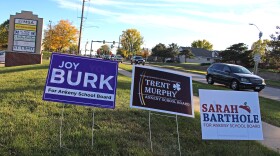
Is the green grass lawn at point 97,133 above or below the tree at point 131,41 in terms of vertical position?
below

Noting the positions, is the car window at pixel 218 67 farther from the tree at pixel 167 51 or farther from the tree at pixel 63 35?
the tree at pixel 167 51

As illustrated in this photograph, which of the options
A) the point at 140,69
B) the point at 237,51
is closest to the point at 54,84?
the point at 140,69

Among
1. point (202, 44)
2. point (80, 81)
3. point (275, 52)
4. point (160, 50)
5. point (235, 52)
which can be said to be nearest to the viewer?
point (80, 81)

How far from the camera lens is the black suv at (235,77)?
19750mm

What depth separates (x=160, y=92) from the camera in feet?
20.2

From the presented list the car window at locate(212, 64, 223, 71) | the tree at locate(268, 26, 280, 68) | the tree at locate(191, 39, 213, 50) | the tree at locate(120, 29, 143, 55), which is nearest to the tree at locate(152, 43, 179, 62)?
the tree at locate(120, 29, 143, 55)

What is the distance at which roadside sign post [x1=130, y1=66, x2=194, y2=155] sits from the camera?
5.97 m

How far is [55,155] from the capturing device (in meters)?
5.20

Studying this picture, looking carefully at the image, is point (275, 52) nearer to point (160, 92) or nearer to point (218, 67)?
point (218, 67)

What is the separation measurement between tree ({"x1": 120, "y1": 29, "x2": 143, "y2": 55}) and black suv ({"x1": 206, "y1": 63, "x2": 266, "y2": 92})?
99475 millimetres

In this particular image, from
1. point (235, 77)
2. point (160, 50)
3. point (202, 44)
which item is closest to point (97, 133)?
point (235, 77)

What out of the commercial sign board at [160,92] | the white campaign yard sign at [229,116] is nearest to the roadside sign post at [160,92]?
the commercial sign board at [160,92]

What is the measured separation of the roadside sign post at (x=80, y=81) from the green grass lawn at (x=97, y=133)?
55cm

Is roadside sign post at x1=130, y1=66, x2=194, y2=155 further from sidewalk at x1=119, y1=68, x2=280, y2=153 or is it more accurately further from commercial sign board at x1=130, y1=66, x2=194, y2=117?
sidewalk at x1=119, y1=68, x2=280, y2=153
